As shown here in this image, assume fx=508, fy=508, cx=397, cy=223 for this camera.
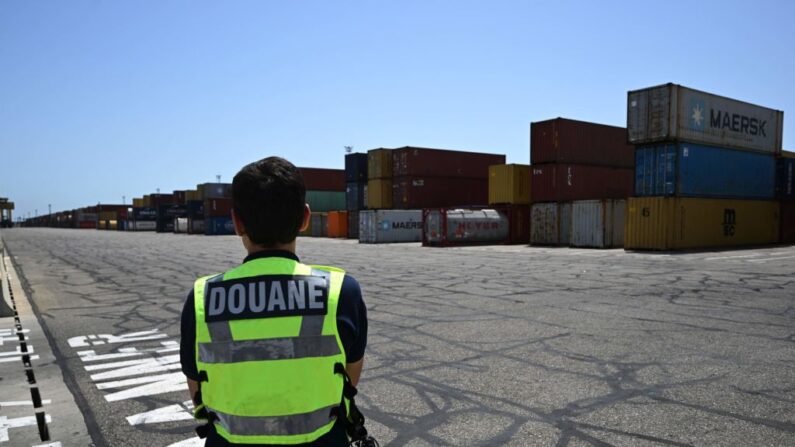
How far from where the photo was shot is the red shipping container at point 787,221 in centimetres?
2620

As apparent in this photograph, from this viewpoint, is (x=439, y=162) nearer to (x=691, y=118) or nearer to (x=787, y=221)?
(x=691, y=118)

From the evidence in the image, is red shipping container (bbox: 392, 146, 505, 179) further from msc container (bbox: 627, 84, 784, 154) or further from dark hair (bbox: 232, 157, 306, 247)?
dark hair (bbox: 232, 157, 306, 247)

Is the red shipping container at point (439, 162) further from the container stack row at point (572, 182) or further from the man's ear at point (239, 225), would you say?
the man's ear at point (239, 225)

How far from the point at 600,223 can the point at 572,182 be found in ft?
10.4

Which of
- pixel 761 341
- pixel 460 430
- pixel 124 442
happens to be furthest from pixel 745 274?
pixel 124 442

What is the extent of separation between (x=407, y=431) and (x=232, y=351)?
7.88 feet

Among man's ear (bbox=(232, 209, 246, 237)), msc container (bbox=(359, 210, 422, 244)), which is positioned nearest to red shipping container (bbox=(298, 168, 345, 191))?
msc container (bbox=(359, 210, 422, 244))

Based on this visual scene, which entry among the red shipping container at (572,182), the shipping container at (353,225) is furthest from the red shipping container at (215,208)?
the red shipping container at (572,182)

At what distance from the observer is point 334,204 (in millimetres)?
58156

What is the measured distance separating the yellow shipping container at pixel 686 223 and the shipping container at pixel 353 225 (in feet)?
75.7

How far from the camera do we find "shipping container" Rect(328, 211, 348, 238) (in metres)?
43.3

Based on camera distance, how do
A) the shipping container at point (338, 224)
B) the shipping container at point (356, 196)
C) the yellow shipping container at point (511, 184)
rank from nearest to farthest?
the yellow shipping container at point (511, 184) < the shipping container at point (356, 196) < the shipping container at point (338, 224)

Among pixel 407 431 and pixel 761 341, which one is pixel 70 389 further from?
pixel 761 341

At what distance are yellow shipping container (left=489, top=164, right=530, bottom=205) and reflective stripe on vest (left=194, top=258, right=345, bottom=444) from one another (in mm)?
27643
